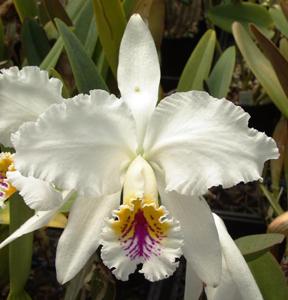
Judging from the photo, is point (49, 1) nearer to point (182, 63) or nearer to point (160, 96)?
point (160, 96)

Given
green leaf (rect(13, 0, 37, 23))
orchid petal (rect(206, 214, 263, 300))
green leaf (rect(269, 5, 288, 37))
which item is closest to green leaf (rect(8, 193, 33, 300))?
orchid petal (rect(206, 214, 263, 300))

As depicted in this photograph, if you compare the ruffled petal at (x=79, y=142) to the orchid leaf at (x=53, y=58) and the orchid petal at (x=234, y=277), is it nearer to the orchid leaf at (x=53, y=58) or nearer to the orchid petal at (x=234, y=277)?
the orchid petal at (x=234, y=277)

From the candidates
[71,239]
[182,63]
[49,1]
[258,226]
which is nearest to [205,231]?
[71,239]

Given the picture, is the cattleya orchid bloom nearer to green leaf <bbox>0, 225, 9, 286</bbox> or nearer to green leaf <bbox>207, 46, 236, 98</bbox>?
green leaf <bbox>0, 225, 9, 286</bbox>

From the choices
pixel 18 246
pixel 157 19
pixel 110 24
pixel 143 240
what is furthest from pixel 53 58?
pixel 143 240

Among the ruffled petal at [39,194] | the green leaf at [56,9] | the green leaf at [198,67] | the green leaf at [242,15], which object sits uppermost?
the green leaf at [56,9]

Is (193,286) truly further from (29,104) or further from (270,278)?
(29,104)

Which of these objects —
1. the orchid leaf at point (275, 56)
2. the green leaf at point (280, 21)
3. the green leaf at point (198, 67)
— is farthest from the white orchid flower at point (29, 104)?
the green leaf at point (280, 21)
